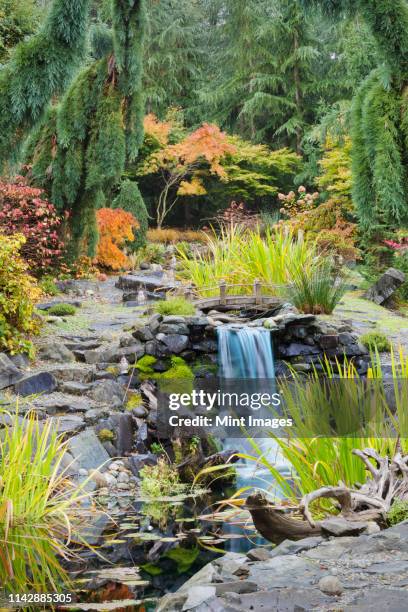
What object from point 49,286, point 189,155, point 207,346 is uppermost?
point 189,155

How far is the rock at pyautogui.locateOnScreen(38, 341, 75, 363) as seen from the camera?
7.02 m

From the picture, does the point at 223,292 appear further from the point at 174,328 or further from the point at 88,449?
the point at 88,449

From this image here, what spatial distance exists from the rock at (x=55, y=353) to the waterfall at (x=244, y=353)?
5.68ft

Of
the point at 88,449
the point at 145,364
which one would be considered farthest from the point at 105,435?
the point at 145,364

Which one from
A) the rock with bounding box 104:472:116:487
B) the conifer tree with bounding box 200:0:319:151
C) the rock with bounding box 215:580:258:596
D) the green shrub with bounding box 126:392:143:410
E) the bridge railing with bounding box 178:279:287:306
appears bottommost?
the rock with bounding box 104:472:116:487

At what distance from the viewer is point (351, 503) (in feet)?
9.66

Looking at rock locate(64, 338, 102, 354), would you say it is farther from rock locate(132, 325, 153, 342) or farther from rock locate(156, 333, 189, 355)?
rock locate(156, 333, 189, 355)

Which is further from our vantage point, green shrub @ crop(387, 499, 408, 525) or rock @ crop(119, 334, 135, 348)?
rock @ crop(119, 334, 135, 348)

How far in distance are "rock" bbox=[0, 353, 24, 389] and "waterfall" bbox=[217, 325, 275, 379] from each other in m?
2.52

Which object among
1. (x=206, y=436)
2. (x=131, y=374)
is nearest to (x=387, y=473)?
(x=206, y=436)

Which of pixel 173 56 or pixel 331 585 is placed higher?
pixel 173 56

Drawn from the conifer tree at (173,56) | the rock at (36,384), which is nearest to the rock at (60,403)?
the rock at (36,384)

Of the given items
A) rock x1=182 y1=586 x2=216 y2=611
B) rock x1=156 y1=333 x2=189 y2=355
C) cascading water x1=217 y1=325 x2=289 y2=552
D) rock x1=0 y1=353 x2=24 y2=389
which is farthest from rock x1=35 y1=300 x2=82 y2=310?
rock x1=182 y1=586 x2=216 y2=611

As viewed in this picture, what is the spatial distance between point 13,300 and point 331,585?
5.03 metres
